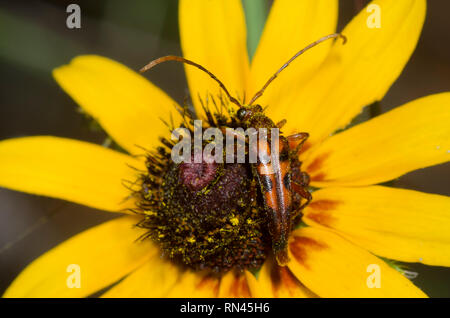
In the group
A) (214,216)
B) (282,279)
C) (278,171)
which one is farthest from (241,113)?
(282,279)

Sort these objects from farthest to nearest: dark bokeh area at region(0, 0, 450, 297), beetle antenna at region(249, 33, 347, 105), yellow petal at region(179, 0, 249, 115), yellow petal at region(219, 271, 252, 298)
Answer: dark bokeh area at region(0, 0, 450, 297)
yellow petal at region(179, 0, 249, 115)
yellow petal at region(219, 271, 252, 298)
beetle antenna at region(249, 33, 347, 105)

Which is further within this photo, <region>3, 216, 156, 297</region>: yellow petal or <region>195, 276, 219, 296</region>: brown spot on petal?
<region>195, 276, 219, 296</region>: brown spot on petal

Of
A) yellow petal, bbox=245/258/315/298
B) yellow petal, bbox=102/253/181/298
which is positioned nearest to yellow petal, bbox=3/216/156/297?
yellow petal, bbox=102/253/181/298

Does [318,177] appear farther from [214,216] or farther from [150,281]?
[150,281]

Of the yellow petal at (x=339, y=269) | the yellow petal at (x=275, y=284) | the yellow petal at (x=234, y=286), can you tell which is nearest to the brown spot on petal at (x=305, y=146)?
the yellow petal at (x=339, y=269)

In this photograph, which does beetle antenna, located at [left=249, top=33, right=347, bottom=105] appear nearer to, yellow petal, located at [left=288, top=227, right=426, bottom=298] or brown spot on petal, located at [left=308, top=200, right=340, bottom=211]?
brown spot on petal, located at [left=308, top=200, right=340, bottom=211]

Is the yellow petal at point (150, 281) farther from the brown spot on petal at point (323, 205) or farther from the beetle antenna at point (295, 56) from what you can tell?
the beetle antenna at point (295, 56)

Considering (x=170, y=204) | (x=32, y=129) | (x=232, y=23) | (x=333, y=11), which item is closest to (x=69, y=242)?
(x=170, y=204)
